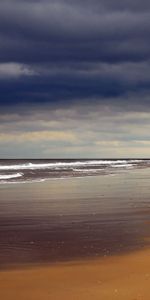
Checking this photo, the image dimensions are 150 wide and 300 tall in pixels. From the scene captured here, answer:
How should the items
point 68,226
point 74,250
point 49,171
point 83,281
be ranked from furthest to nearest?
point 49,171, point 68,226, point 74,250, point 83,281

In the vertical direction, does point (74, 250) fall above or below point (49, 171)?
below

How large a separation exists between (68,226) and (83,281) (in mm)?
4337

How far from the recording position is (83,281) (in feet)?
21.3

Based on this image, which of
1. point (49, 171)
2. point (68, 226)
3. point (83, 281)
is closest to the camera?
point (83, 281)

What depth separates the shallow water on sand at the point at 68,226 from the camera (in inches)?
326

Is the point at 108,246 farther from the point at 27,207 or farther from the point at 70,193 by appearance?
the point at 70,193

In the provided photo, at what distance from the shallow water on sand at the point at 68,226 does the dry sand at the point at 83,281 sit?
541mm

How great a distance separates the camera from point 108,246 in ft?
28.6

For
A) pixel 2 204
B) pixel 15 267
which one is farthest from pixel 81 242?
pixel 2 204

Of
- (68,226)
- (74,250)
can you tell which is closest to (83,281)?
(74,250)

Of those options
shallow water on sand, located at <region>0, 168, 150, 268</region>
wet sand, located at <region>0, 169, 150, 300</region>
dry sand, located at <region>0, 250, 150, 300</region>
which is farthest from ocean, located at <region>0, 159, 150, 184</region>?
dry sand, located at <region>0, 250, 150, 300</region>

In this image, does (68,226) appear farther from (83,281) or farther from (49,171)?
(49,171)

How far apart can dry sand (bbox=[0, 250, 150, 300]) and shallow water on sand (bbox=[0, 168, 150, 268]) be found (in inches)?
21.3

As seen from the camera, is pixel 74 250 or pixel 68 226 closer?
pixel 74 250
